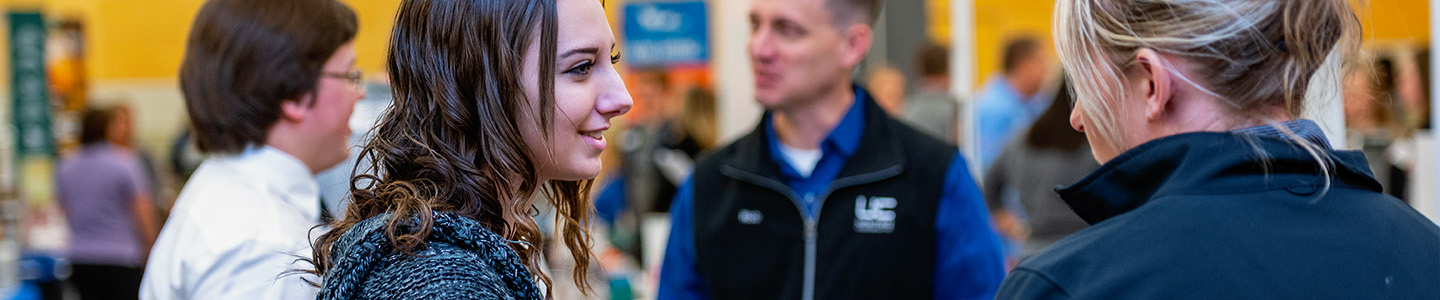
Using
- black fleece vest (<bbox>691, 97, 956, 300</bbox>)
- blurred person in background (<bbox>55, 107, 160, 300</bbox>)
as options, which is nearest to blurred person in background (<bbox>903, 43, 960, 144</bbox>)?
black fleece vest (<bbox>691, 97, 956, 300</bbox>)

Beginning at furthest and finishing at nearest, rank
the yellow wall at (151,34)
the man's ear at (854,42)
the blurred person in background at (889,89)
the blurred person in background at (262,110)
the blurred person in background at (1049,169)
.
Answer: the yellow wall at (151,34)
the blurred person in background at (889,89)
the blurred person in background at (1049,169)
the man's ear at (854,42)
the blurred person in background at (262,110)

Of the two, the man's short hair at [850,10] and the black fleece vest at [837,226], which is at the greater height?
the man's short hair at [850,10]

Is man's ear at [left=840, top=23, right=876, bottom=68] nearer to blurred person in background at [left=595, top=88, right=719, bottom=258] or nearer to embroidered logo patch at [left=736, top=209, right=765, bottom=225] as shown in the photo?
embroidered logo patch at [left=736, top=209, right=765, bottom=225]

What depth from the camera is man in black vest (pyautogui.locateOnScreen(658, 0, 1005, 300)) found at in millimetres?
2281

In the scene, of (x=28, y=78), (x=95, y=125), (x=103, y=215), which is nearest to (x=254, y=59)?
(x=103, y=215)

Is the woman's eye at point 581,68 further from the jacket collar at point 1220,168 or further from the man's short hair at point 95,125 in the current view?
the man's short hair at point 95,125

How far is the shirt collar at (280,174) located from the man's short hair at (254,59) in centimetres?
3

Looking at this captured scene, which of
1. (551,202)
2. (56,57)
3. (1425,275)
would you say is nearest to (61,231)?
(56,57)

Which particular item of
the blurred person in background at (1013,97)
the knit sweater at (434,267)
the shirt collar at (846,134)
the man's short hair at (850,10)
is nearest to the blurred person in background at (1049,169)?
the man's short hair at (850,10)

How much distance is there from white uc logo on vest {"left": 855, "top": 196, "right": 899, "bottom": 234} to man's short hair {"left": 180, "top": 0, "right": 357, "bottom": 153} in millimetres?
1068

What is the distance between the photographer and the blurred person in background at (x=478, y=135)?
101 centimetres

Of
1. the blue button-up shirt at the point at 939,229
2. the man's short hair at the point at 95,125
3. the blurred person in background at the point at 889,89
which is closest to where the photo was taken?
the blue button-up shirt at the point at 939,229

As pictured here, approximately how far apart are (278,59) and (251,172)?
192 mm

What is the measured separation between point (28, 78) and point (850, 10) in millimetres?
5682
